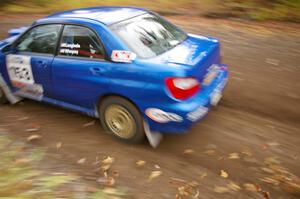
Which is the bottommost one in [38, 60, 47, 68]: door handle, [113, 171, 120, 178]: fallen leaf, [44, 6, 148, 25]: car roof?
[113, 171, 120, 178]: fallen leaf

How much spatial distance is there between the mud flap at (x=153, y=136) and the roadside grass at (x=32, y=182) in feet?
3.16

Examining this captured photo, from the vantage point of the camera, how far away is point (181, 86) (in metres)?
4.31

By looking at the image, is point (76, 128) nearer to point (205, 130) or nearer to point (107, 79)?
point (107, 79)

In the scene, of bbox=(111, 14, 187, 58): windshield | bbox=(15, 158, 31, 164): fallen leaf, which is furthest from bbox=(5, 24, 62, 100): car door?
bbox=(15, 158, 31, 164): fallen leaf

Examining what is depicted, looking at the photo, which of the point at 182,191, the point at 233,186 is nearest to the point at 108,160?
the point at 182,191

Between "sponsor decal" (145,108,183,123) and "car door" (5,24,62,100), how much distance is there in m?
1.78

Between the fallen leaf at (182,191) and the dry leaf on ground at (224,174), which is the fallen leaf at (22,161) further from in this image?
the dry leaf on ground at (224,174)

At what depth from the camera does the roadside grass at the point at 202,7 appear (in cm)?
1002

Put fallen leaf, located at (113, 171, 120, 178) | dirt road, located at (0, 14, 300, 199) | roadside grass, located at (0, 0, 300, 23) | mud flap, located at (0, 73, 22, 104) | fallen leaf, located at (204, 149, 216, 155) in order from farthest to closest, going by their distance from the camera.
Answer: roadside grass, located at (0, 0, 300, 23) < mud flap, located at (0, 73, 22, 104) < fallen leaf, located at (204, 149, 216, 155) < fallen leaf, located at (113, 171, 120, 178) < dirt road, located at (0, 14, 300, 199)

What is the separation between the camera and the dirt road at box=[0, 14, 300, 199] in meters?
4.23

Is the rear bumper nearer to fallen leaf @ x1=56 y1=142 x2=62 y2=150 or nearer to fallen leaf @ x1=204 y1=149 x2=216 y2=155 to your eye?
fallen leaf @ x1=204 y1=149 x2=216 y2=155

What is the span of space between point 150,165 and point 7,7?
11.2m

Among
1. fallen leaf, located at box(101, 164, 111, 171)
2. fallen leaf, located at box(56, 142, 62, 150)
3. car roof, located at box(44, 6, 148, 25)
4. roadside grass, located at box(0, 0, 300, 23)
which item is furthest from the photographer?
roadside grass, located at box(0, 0, 300, 23)

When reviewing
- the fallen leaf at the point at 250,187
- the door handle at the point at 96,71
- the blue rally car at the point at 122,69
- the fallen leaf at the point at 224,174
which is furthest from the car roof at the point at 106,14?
the fallen leaf at the point at 250,187
